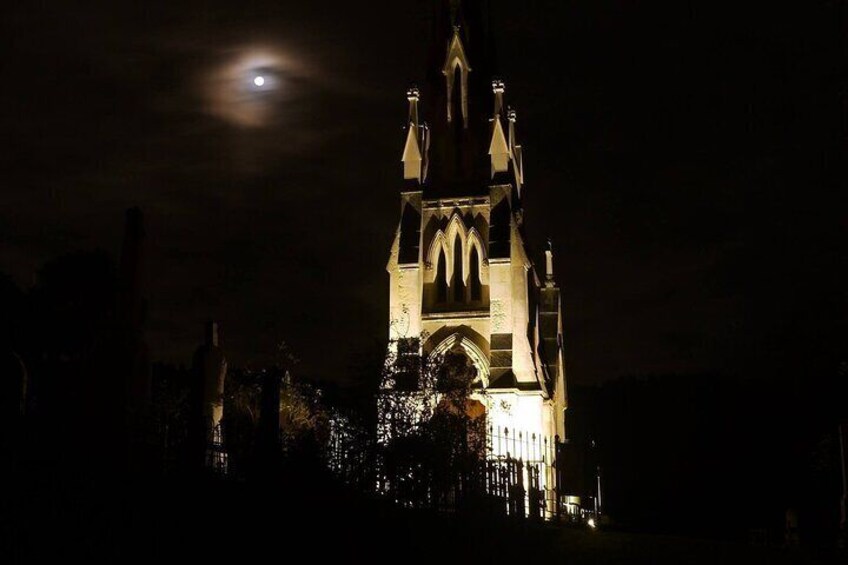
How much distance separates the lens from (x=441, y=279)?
43.5m

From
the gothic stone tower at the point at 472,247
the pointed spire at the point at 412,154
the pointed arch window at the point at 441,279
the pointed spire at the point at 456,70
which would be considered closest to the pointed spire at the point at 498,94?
the gothic stone tower at the point at 472,247

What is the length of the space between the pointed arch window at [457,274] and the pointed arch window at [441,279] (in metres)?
0.36

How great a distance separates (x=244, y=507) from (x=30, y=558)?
3.11 m

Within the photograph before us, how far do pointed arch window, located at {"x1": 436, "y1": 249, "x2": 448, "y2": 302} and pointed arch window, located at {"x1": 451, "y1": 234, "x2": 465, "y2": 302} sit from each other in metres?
0.36

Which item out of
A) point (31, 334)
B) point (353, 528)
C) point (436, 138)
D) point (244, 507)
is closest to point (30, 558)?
point (244, 507)

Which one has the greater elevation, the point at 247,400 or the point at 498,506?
the point at 247,400

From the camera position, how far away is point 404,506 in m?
17.5

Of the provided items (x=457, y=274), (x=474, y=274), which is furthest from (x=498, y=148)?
(x=457, y=274)

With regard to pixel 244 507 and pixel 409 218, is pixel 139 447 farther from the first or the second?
pixel 409 218

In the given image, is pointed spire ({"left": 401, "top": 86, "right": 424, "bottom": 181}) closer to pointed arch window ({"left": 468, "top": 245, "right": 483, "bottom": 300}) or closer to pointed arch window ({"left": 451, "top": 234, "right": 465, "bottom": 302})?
pointed arch window ({"left": 451, "top": 234, "right": 465, "bottom": 302})

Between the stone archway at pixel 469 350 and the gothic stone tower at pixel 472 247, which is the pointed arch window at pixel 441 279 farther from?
the stone archway at pixel 469 350

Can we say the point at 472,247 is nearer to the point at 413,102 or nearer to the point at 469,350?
the point at 469,350

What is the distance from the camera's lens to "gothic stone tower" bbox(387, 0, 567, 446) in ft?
134

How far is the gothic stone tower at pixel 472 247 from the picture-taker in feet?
134
